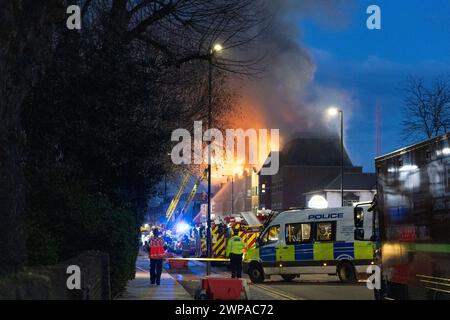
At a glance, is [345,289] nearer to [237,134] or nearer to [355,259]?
[355,259]

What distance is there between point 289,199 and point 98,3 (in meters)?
66.7

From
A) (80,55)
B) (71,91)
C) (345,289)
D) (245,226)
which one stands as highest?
(80,55)

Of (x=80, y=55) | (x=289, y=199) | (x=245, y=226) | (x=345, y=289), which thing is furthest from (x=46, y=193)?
(x=289, y=199)

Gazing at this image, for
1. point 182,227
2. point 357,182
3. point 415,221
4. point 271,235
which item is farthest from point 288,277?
point 357,182

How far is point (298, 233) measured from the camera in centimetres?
2408

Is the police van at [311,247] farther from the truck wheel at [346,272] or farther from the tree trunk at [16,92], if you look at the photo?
the tree trunk at [16,92]

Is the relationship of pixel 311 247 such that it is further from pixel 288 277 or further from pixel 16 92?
pixel 16 92

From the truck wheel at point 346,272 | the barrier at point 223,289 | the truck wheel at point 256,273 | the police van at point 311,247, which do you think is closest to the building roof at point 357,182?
the police van at point 311,247

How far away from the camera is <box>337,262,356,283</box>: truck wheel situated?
22.5 meters

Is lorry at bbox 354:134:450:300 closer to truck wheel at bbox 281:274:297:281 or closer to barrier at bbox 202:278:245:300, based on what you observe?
barrier at bbox 202:278:245:300

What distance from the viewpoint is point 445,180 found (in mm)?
10133

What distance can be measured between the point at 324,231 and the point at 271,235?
2002 millimetres

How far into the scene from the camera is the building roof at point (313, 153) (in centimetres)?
8644

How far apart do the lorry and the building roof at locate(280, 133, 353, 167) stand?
239 ft
